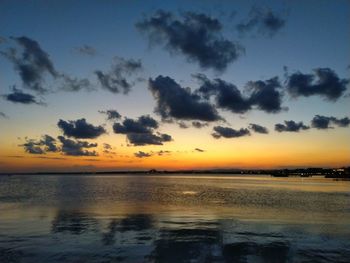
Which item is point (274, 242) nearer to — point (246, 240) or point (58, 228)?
point (246, 240)

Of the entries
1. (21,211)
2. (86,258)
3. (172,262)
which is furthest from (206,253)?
(21,211)

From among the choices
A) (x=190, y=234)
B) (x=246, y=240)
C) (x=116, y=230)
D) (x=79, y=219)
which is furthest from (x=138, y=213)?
(x=246, y=240)

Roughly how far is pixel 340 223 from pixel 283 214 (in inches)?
314

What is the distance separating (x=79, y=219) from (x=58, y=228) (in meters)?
6.45

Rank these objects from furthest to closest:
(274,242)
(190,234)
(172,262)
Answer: (190,234) → (274,242) → (172,262)

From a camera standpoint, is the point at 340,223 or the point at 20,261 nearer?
the point at 20,261

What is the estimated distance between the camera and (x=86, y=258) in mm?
22984

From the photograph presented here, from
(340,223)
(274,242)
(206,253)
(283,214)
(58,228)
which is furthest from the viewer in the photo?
(283,214)

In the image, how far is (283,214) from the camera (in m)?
46.2

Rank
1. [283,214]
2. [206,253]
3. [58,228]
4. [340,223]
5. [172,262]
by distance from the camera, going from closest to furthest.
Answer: [172,262]
[206,253]
[58,228]
[340,223]
[283,214]

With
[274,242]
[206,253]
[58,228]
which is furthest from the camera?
[58,228]

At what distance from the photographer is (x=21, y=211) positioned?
46.8 meters

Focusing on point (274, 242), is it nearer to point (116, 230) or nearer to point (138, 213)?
point (116, 230)

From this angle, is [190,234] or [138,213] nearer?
[190,234]
